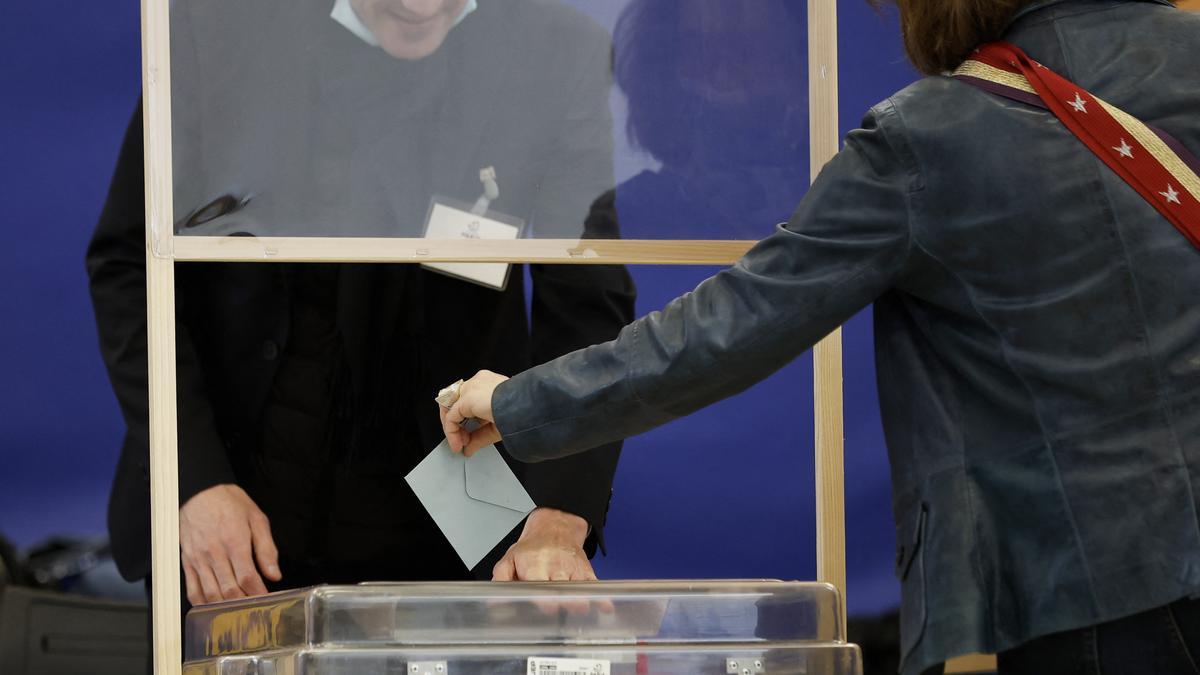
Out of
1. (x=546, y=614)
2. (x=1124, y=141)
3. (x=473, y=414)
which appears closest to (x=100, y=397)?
(x=473, y=414)

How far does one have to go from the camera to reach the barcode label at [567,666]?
1.50 m

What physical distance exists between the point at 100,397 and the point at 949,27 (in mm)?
2124

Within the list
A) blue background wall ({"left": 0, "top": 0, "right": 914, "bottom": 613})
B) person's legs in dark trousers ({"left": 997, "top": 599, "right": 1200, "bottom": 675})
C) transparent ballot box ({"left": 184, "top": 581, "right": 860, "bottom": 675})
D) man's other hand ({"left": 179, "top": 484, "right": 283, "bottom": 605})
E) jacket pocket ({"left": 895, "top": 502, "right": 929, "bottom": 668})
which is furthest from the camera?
blue background wall ({"left": 0, "top": 0, "right": 914, "bottom": 613})

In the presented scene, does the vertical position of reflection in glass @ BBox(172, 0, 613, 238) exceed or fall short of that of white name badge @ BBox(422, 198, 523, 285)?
it exceeds it

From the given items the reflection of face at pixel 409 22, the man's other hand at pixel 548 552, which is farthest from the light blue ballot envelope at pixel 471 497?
the reflection of face at pixel 409 22

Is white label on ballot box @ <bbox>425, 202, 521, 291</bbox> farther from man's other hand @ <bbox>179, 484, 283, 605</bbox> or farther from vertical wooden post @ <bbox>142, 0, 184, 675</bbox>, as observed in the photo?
man's other hand @ <bbox>179, 484, 283, 605</bbox>

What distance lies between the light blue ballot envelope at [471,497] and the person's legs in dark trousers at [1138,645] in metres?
0.76

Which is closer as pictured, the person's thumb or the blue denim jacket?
the blue denim jacket

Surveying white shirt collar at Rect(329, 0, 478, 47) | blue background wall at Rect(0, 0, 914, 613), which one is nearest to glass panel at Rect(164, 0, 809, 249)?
white shirt collar at Rect(329, 0, 478, 47)

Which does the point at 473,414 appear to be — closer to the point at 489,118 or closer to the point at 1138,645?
the point at 489,118

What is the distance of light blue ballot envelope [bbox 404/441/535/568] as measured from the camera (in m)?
1.80

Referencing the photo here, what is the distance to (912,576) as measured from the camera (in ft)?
4.58

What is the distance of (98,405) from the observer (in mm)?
3002

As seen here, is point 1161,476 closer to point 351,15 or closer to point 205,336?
point 351,15
